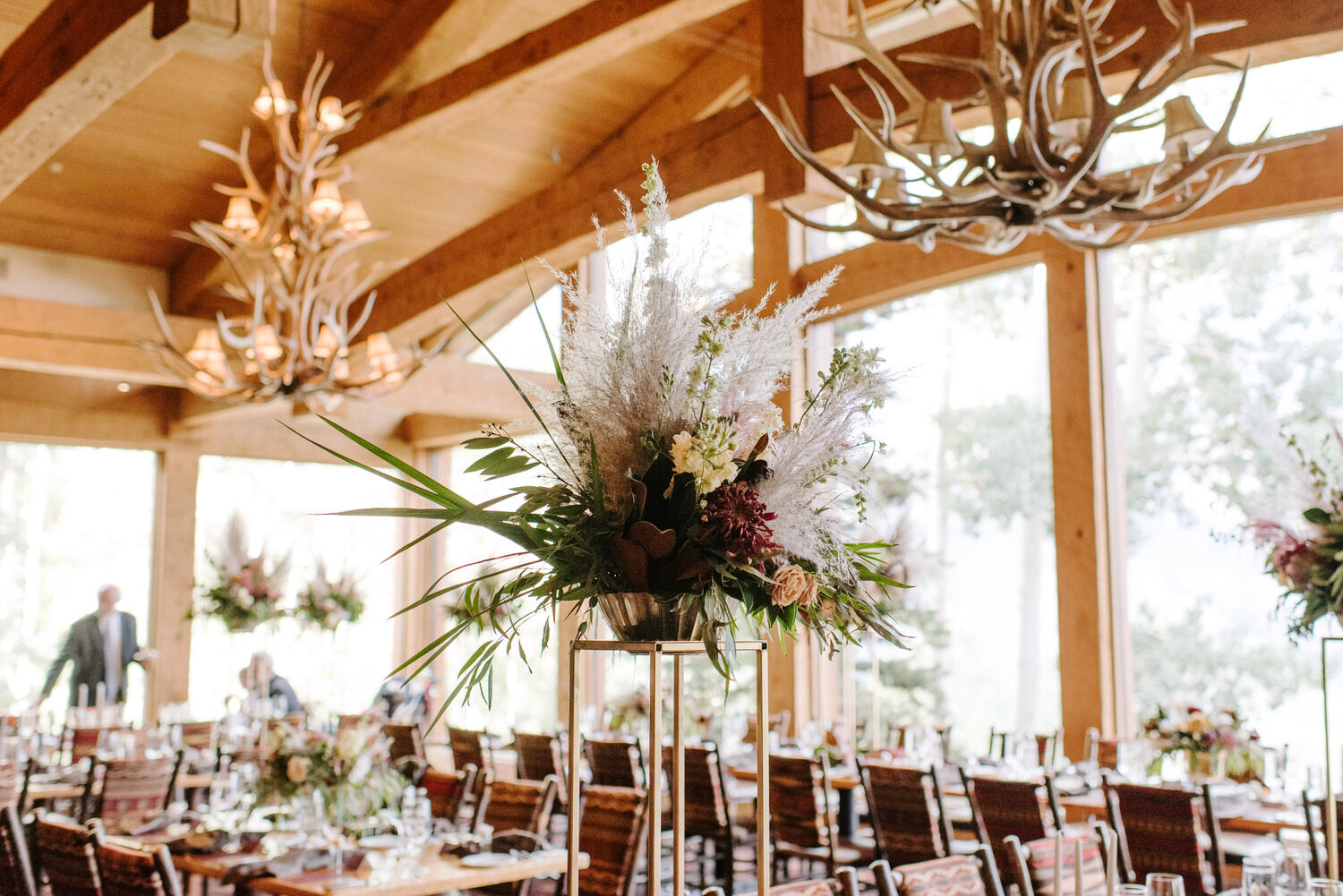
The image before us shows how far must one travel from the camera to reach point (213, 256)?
980cm

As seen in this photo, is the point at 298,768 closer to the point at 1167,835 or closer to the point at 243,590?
the point at 1167,835

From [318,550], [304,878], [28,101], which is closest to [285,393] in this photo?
[28,101]

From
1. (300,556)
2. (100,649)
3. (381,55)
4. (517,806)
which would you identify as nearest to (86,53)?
(517,806)

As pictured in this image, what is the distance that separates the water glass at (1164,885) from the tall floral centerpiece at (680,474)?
3.04 ft

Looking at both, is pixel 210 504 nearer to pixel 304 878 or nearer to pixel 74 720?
pixel 74 720

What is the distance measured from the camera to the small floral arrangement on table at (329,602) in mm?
7668

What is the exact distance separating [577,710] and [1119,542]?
564cm

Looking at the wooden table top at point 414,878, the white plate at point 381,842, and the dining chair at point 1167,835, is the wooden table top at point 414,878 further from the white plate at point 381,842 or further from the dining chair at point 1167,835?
the dining chair at point 1167,835

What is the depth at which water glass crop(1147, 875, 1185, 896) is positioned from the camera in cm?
213

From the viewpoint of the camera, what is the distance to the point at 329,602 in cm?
772

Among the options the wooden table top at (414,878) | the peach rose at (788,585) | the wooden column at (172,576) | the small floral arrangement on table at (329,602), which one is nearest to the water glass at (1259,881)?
the peach rose at (788,585)

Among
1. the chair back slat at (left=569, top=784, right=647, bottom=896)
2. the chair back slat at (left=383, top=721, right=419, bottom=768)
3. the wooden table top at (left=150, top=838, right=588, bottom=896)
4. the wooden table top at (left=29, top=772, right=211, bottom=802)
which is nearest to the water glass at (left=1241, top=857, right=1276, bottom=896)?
the wooden table top at (left=150, top=838, right=588, bottom=896)

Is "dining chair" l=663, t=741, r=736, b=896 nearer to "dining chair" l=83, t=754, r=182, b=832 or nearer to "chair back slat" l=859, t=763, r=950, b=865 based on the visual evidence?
"chair back slat" l=859, t=763, r=950, b=865

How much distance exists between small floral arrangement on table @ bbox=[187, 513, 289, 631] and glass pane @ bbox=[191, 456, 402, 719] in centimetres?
416
